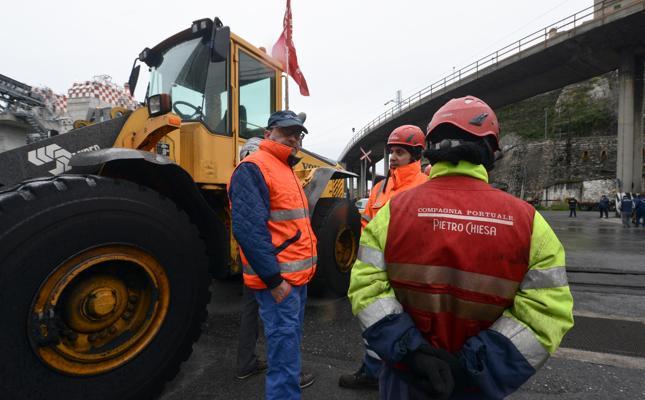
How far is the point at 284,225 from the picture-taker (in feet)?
7.40

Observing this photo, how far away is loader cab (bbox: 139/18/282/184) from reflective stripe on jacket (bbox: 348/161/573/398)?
2439 millimetres

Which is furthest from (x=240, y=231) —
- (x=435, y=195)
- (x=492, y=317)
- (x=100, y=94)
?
(x=100, y=94)

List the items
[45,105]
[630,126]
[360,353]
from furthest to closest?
1. [630,126]
2. [45,105]
3. [360,353]

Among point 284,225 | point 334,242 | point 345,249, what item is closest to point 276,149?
point 284,225

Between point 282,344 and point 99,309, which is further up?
point 99,309

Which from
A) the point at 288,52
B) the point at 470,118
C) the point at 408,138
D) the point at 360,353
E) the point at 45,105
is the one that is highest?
the point at 288,52

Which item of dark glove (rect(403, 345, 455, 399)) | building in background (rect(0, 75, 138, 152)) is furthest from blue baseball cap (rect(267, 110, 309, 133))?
building in background (rect(0, 75, 138, 152))

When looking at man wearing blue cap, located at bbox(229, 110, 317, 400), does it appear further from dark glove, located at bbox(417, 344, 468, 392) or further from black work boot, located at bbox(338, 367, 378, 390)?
dark glove, located at bbox(417, 344, 468, 392)

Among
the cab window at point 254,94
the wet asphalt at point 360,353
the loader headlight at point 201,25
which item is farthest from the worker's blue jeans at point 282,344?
the loader headlight at point 201,25

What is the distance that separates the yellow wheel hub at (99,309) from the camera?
6.06 ft

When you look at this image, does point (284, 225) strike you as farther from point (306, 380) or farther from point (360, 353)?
point (360, 353)

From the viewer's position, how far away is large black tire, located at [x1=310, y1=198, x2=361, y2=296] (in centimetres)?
419

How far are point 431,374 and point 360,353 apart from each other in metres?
2.13

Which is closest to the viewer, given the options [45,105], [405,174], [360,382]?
[360,382]
